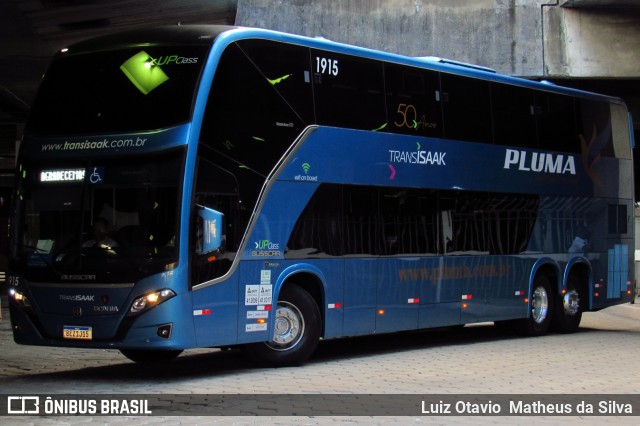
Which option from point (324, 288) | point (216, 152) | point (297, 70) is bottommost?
point (324, 288)

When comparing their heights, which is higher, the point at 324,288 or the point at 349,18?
the point at 349,18

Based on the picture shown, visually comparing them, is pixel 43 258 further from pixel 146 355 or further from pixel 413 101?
pixel 413 101

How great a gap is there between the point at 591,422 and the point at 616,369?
453cm

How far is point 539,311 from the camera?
752 inches

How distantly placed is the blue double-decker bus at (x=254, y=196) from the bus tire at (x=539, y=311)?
115 cm

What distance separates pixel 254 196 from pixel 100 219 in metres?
1.88

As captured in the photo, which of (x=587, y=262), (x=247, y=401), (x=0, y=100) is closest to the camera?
(x=247, y=401)

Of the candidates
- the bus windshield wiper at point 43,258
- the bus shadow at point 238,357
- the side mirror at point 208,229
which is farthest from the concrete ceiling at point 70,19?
the side mirror at point 208,229

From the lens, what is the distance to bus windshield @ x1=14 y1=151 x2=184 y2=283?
39.1 ft

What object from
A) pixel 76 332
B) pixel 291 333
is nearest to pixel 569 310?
pixel 291 333

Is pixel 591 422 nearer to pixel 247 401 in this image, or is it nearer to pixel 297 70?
pixel 247 401

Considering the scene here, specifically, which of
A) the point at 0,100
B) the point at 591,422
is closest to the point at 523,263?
the point at 591,422

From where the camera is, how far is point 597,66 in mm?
22984

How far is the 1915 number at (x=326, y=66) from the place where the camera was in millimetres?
14117
